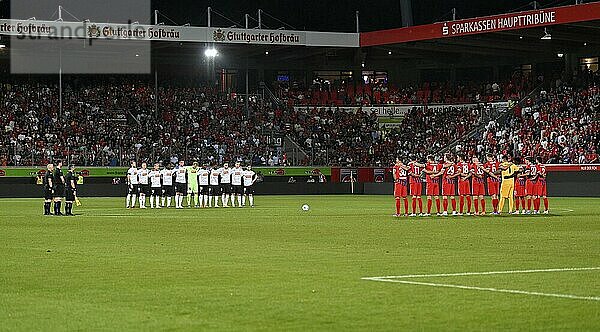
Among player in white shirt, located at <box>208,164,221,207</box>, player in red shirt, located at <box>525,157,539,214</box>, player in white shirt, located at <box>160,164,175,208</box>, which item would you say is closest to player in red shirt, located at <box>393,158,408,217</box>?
Result: player in red shirt, located at <box>525,157,539,214</box>

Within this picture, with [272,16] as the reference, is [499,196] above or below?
below

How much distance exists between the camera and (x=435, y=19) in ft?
241

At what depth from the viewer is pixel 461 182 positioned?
112 ft

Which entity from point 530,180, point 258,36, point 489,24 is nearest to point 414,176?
point 530,180

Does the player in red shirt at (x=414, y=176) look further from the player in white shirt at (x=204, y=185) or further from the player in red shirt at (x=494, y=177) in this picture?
the player in white shirt at (x=204, y=185)

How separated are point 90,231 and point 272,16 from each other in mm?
49686

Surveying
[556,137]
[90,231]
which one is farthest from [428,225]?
[556,137]

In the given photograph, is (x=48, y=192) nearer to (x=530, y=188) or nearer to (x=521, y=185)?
(x=521, y=185)

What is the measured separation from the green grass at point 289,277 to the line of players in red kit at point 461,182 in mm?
4404

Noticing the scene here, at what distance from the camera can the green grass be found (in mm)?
10531

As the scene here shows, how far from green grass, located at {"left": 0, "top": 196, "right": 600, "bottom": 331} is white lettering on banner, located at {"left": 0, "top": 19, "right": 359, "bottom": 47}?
3350cm

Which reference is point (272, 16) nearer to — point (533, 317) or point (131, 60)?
point (131, 60)

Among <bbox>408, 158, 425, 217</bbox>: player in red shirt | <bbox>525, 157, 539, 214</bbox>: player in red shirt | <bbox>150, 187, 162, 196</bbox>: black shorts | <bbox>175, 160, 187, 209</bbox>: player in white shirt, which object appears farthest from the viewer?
<bbox>150, 187, 162, 196</bbox>: black shorts

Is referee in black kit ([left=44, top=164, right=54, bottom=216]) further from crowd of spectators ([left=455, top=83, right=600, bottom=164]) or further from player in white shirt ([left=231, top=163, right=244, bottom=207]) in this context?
crowd of spectators ([left=455, top=83, right=600, bottom=164])
